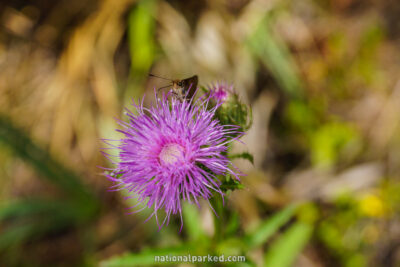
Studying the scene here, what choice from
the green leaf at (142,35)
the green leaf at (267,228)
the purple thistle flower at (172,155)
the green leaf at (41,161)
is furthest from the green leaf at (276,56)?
the green leaf at (41,161)

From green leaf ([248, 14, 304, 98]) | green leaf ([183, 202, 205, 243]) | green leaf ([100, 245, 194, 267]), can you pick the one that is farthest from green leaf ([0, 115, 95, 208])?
green leaf ([248, 14, 304, 98])

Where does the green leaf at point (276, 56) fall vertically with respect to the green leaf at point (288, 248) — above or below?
above

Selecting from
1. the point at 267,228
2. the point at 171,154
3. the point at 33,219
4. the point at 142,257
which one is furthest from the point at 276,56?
the point at 33,219

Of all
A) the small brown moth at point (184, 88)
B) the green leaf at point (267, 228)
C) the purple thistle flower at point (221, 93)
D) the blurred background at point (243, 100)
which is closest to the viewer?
the small brown moth at point (184, 88)

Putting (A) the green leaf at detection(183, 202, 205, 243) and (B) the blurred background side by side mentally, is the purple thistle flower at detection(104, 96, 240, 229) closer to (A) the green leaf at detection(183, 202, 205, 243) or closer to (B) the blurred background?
(A) the green leaf at detection(183, 202, 205, 243)

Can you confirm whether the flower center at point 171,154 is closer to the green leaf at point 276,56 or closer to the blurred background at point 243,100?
the blurred background at point 243,100

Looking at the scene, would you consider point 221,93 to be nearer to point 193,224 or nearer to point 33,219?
point 193,224

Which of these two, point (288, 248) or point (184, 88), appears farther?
point (288, 248)

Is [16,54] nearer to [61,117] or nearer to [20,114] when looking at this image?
[20,114]
